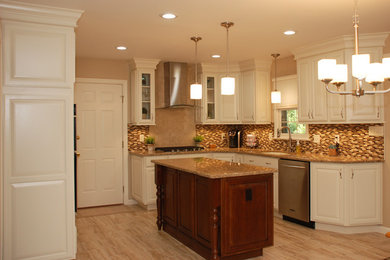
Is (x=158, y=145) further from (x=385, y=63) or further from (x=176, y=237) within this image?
(x=385, y=63)

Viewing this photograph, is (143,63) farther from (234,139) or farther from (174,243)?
(174,243)

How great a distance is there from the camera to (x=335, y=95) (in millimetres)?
4719

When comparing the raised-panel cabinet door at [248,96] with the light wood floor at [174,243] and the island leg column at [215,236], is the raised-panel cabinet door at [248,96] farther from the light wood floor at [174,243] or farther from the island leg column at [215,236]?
the island leg column at [215,236]

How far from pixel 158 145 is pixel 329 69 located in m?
4.34

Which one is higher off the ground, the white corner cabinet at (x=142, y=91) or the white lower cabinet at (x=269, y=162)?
the white corner cabinet at (x=142, y=91)

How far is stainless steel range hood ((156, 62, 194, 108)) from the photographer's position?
6.23 m

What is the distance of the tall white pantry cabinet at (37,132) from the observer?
10.7 ft

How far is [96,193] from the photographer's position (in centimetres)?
600

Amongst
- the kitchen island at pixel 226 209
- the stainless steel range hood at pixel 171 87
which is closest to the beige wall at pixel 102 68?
the stainless steel range hood at pixel 171 87

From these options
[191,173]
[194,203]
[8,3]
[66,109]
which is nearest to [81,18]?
[8,3]

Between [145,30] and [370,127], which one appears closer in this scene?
[145,30]

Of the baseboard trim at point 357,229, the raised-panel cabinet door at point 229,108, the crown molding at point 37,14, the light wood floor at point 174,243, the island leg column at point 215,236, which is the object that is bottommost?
the light wood floor at point 174,243

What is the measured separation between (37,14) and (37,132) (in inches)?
44.4

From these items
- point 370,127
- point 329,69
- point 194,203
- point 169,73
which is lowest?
point 194,203
